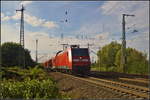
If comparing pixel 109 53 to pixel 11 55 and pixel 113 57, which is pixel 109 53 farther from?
pixel 11 55

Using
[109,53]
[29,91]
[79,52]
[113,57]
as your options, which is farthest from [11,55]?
[29,91]

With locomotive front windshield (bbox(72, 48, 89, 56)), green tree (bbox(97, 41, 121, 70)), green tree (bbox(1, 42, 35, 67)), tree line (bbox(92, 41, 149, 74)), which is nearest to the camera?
locomotive front windshield (bbox(72, 48, 89, 56))

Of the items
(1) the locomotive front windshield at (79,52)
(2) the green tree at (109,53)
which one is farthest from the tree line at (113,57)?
(1) the locomotive front windshield at (79,52)

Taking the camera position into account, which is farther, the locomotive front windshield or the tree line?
the tree line

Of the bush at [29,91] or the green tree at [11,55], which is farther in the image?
the green tree at [11,55]

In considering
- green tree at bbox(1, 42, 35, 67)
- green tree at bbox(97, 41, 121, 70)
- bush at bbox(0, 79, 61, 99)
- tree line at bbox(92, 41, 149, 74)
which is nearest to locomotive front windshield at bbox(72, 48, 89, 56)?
tree line at bbox(92, 41, 149, 74)

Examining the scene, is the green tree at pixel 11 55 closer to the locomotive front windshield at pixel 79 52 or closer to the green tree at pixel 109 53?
the green tree at pixel 109 53

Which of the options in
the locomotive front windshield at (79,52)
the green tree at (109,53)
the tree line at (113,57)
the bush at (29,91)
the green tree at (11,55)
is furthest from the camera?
the green tree at (109,53)

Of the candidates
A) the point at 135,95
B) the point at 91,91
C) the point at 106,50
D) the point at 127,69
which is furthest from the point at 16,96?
the point at 106,50

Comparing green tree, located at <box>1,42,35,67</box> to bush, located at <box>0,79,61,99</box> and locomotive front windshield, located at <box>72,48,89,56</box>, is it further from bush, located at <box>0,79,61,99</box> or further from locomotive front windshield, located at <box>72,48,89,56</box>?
bush, located at <box>0,79,61,99</box>

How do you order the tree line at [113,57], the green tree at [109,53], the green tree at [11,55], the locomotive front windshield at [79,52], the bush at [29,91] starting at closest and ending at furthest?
the bush at [29,91] < the locomotive front windshield at [79,52] < the tree line at [113,57] < the green tree at [11,55] < the green tree at [109,53]

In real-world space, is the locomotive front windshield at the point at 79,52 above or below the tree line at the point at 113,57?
above

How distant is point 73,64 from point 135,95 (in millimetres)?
16854

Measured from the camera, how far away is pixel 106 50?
278ft
